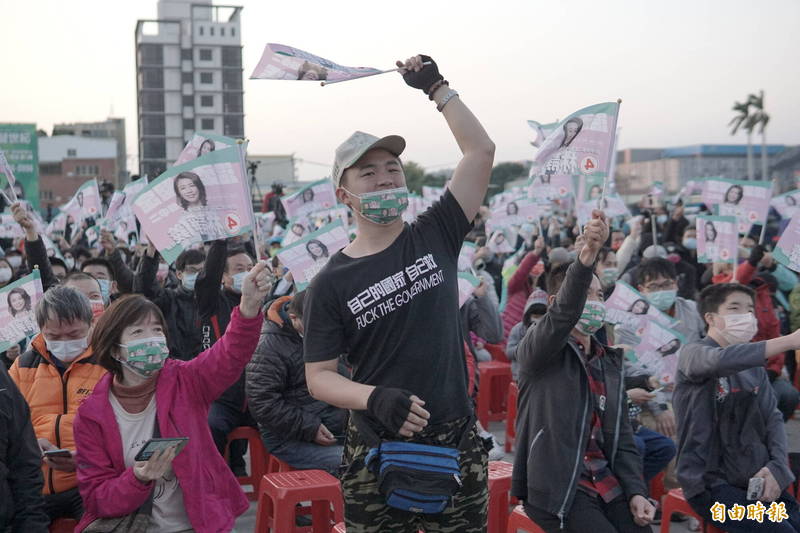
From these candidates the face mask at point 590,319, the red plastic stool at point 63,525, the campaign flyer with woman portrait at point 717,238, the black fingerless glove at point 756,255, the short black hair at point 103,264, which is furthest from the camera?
the black fingerless glove at point 756,255

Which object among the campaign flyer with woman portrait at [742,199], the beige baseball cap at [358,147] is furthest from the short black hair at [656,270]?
the beige baseball cap at [358,147]

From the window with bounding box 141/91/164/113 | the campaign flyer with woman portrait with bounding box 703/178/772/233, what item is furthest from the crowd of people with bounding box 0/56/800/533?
the window with bounding box 141/91/164/113

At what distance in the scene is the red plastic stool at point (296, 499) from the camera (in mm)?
4527

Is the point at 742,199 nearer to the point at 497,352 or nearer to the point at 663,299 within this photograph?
the point at 663,299

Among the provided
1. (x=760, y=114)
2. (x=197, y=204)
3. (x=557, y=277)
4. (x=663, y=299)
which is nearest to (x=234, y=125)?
(x=760, y=114)

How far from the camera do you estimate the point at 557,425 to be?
3.63m

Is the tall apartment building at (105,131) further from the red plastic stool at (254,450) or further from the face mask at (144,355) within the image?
the face mask at (144,355)

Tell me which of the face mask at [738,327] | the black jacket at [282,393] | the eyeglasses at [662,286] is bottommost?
the black jacket at [282,393]

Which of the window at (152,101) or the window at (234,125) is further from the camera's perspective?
the window at (234,125)

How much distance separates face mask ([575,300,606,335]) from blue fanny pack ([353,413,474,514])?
1.41m

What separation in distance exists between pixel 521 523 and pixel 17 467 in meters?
2.28

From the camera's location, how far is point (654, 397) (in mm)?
5453

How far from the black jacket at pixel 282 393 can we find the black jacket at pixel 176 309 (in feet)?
3.82

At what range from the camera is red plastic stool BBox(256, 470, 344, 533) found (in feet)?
14.9
